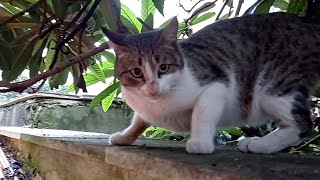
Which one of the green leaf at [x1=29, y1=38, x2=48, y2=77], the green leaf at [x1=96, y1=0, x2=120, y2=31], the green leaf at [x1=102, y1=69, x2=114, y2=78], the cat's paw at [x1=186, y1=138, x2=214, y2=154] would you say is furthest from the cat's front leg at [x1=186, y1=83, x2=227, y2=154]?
the green leaf at [x1=102, y1=69, x2=114, y2=78]

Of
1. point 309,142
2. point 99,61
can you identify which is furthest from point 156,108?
point 99,61

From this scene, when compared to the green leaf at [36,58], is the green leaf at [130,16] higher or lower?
higher

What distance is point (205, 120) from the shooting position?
1.01 m

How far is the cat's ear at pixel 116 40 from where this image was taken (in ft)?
3.42

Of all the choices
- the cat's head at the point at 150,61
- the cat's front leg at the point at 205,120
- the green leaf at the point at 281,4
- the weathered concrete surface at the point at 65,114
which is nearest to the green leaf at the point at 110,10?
the cat's head at the point at 150,61

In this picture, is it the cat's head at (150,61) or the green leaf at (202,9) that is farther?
the green leaf at (202,9)

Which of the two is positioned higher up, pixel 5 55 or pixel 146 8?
pixel 146 8

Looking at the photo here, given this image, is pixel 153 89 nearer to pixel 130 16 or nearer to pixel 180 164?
pixel 180 164

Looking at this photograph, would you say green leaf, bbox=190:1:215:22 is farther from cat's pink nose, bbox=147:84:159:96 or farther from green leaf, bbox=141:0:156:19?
cat's pink nose, bbox=147:84:159:96

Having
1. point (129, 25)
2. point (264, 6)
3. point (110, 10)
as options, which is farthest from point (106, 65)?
point (264, 6)

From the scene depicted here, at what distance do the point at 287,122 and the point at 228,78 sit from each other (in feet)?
0.58

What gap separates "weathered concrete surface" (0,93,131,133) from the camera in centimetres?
303

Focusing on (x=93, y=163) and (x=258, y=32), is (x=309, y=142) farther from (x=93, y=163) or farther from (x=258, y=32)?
(x=93, y=163)

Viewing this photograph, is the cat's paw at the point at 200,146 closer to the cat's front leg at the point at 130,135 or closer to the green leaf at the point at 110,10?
the cat's front leg at the point at 130,135
